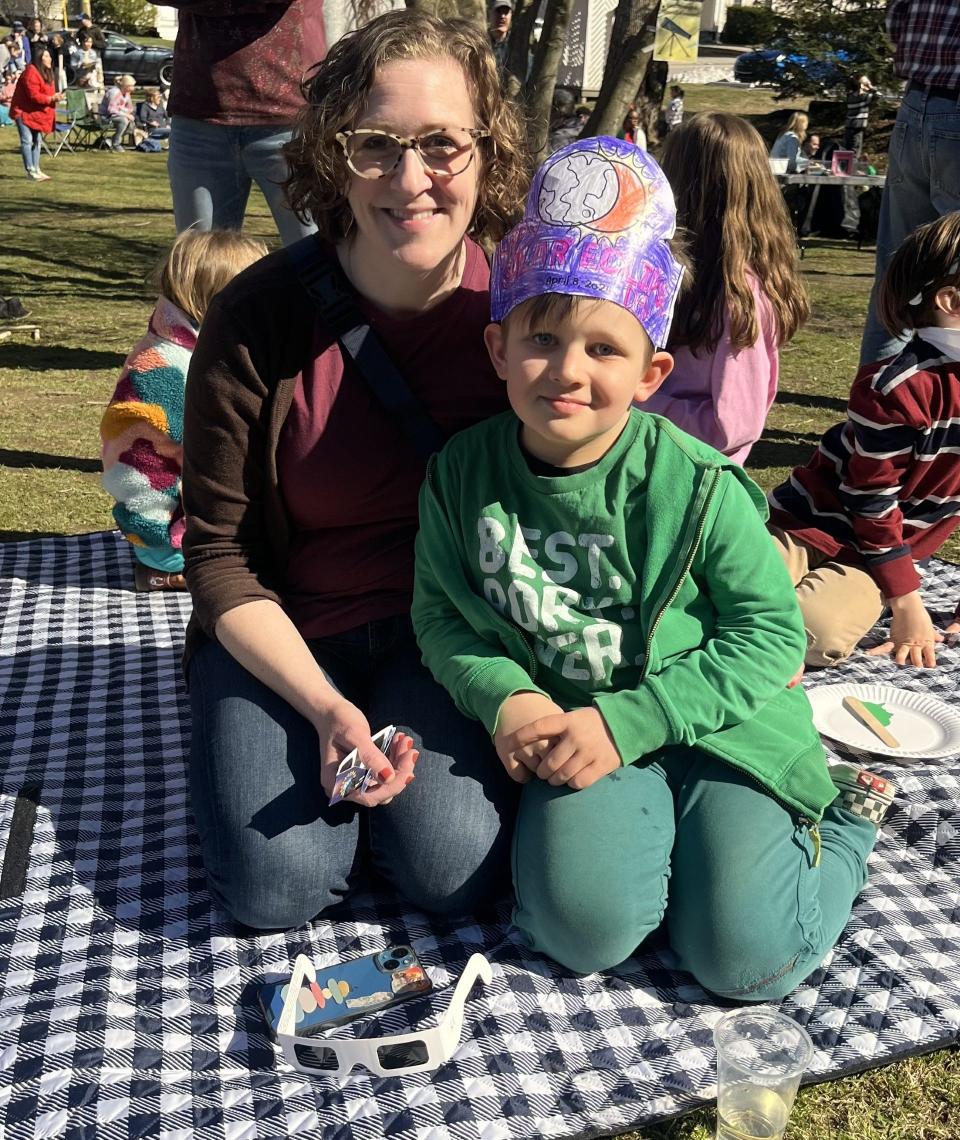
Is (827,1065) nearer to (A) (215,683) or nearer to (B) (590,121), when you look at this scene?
(A) (215,683)

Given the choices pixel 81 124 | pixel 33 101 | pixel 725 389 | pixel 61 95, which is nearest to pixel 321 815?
pixel 725 389

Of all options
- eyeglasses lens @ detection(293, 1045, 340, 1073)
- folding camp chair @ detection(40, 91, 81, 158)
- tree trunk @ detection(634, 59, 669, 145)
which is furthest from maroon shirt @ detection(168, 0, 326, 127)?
folding camp chair @ detection(40, 91, 81, 158)

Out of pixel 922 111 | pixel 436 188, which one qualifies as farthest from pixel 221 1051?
pixel 922 111

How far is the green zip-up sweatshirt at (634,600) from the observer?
2.12 m

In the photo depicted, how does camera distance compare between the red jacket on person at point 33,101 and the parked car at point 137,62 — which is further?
the parked car at point 137,62

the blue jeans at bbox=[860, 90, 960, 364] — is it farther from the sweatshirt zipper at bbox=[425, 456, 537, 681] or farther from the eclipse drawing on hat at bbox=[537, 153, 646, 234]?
the sweatshirt zipper at bbox=[425, 456, 537, 681]

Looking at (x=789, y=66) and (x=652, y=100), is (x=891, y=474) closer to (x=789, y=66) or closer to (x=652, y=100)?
(x=652, y=100)

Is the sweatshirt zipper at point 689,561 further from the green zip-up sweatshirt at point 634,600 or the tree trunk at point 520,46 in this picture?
the tree trunk at point 520,46

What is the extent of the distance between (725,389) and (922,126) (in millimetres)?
2334

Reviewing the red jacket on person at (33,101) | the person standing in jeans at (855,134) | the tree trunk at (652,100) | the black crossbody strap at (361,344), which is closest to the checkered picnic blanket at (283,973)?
the black crossbody strap at (361,344)

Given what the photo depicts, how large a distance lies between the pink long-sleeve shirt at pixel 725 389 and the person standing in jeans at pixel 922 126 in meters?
1.35

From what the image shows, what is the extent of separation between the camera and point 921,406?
325 cm

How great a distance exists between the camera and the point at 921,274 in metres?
3.33

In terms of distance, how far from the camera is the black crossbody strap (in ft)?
7.77
